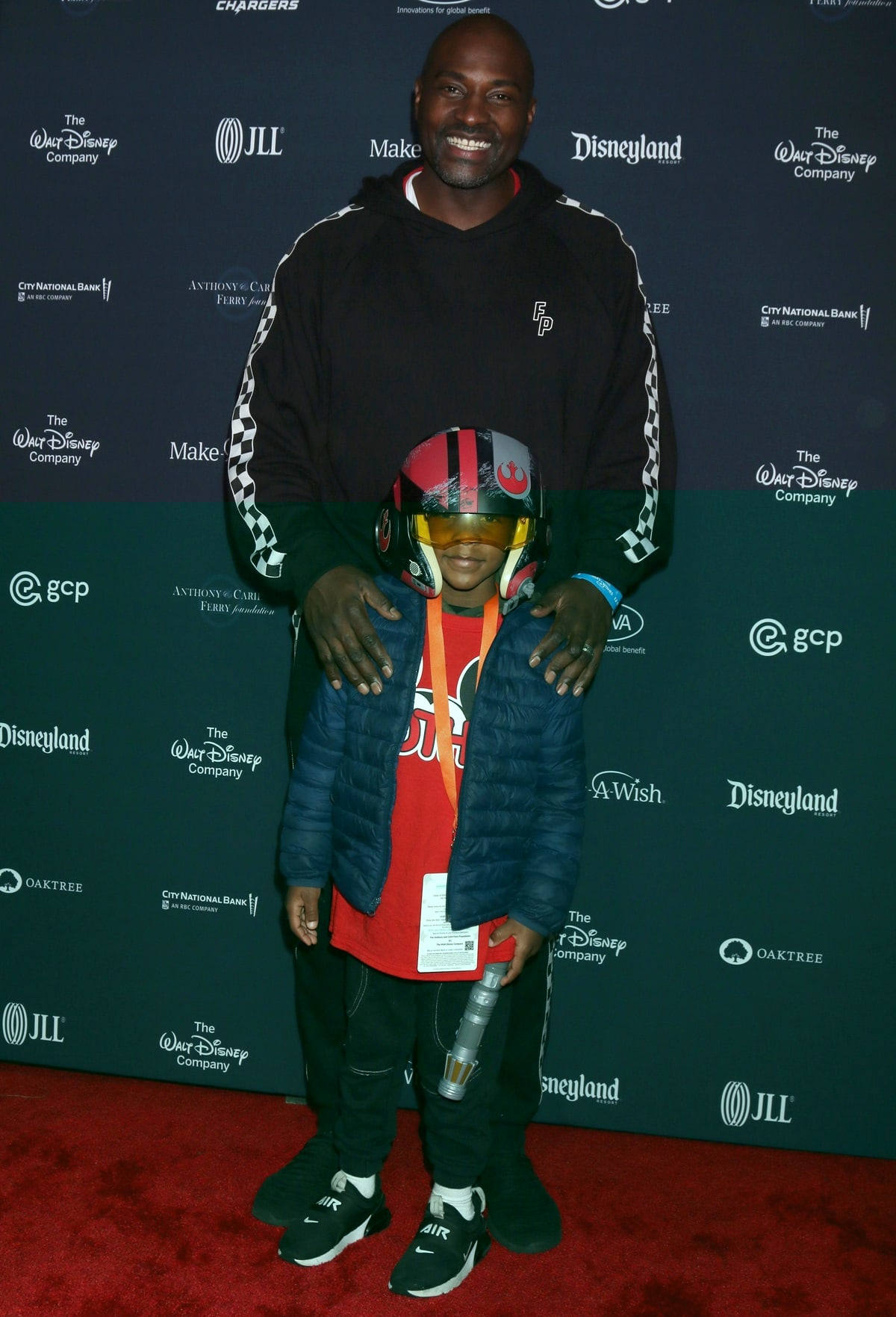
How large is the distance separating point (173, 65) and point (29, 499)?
42.5 inches

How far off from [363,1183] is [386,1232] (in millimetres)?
155

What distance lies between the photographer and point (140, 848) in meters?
2.84

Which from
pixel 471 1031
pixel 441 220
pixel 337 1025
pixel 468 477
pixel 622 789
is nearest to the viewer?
pixel 468 477

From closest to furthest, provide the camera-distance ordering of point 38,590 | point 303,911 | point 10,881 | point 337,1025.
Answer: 1. point 303,911
2. point 337,1025
3. point 38,590
4. point 10,881

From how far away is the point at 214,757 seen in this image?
2785 mm

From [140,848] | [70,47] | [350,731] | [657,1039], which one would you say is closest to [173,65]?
[70,47]

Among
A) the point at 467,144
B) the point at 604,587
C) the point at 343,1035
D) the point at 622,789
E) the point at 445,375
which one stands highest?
the point at 467,144

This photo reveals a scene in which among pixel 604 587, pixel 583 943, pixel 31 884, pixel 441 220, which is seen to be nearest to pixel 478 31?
pixel 441 220

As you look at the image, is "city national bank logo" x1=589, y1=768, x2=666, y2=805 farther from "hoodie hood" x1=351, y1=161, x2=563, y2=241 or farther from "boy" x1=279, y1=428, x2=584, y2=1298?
"hoodie hood" x1=351, y1=161, x2=563, y2=241

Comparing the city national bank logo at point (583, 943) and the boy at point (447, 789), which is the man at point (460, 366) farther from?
the city national bank logo at point (583, 943)

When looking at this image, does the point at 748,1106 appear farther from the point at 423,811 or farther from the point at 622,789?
the point at 423,811

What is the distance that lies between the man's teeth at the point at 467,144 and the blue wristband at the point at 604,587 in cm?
84

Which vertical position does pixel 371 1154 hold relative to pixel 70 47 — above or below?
below

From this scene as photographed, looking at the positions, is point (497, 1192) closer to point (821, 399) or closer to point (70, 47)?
point (821, 399)
